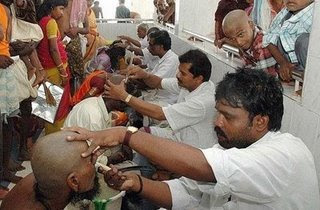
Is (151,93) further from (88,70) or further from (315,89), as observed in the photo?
(315,89)

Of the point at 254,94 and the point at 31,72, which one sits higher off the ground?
the point at 254,94

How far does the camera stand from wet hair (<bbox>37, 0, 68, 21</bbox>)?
3.99 metres

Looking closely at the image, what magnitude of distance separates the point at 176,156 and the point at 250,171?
24 centimetres

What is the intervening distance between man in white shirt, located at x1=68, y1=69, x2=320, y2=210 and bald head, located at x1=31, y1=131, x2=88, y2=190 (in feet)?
0.16


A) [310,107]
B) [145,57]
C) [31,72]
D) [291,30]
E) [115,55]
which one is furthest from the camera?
[145,57]

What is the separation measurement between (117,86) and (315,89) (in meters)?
1.20

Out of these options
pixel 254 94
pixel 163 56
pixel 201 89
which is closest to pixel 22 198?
pixel 254 94

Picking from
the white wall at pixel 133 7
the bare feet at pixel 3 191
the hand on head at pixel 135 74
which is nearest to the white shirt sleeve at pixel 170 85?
the hand on head at pixel 135 74

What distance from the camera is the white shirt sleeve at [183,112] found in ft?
9.16

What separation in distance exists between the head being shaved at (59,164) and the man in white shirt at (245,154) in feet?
0.17

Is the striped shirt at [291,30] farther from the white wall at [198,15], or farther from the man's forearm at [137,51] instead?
the man's forearm at [137,51]

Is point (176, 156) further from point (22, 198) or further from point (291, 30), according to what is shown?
point (291, 30)

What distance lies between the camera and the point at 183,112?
280 cm

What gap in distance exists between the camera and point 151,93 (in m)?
4.10
